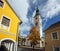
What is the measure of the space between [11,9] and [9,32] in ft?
10.5

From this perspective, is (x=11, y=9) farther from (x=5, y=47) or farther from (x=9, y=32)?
(x=5, y=47)

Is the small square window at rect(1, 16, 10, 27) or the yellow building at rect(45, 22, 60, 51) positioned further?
the yellow building at rect(45, 22, 60, 51)

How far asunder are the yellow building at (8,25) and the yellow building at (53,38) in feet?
25.5

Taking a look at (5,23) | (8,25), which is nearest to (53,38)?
(8,25)

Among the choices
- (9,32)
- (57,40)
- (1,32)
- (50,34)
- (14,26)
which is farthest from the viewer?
(50,34)

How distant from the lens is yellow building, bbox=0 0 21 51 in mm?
12578

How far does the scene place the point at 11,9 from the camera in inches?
576

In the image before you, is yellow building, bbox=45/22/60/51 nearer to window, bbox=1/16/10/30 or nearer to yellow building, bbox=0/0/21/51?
yellow building, bbox=0/0/21/51

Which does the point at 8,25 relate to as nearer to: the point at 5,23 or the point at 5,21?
the point at 5,23

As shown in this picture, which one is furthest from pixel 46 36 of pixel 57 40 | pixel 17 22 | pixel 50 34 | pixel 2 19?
pixel 2 19

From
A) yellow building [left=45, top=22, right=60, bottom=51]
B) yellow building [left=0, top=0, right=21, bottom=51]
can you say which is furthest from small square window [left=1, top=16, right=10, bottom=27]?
yellow building [left=45, top=22, right=60, bottom=51]

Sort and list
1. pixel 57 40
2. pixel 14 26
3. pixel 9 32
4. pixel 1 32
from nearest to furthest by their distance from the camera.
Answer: pixel 1 32 → pixel 9 32 → pixel 14 26 → pixel 57 40

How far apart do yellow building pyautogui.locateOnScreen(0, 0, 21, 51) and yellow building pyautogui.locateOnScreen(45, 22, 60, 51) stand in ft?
25.5

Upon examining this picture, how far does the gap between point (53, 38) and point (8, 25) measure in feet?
31.2
